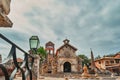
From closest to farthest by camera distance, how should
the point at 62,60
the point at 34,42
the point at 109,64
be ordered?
the point at 34,42 → the point at 62,60 → the point at 109,64

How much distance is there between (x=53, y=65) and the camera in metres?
43.8

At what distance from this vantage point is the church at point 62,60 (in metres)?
43.8

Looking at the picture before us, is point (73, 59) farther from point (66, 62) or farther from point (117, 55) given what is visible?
point (117, 55)

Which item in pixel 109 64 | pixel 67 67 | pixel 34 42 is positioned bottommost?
pixel 34 42

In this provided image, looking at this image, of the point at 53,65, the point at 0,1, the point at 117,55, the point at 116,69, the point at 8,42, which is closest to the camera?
the point at 0,1

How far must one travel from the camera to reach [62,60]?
45250 mm

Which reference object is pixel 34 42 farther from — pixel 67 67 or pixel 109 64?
pixel 109 64

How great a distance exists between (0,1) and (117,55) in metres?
62.8

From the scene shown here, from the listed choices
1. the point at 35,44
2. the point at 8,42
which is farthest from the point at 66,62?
the point at 8,42

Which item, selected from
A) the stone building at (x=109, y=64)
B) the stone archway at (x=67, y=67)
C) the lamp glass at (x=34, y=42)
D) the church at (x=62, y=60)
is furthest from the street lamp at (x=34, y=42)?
the stone building at (x=109, y=64)

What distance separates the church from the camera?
144 feet

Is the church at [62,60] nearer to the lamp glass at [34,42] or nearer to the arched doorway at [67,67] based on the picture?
the arched doorway at [67,67]

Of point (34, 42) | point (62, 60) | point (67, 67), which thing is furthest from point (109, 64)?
point (34, 42)

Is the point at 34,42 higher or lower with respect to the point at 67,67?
lower
